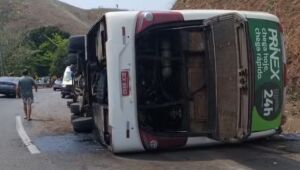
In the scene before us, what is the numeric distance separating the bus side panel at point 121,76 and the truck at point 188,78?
2 centimetres

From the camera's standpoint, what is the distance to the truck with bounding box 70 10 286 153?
30.2 ft

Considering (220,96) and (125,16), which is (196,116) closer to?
(220,96)

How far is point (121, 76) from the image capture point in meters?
9.83

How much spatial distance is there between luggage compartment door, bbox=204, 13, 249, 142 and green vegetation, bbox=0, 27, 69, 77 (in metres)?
65.2

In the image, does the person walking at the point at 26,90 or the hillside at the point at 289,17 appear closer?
the hillside at the point at 289,17

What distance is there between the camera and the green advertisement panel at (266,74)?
9250 mm

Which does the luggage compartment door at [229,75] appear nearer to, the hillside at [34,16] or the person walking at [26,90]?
the person walking at [26,90]

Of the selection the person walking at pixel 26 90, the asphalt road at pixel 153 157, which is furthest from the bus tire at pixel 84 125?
the person walking at pixel 26 90

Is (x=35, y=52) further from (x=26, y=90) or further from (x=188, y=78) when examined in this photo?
(x=188, y=78)

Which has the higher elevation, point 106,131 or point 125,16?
point 125,16

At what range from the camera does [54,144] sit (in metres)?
12.1

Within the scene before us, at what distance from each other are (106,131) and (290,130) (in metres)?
4.15

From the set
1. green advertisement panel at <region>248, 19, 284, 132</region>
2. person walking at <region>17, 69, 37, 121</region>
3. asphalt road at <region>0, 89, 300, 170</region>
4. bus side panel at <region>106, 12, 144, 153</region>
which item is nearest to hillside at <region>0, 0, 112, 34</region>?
person walking at <region>17, 69, 37, 121</region>

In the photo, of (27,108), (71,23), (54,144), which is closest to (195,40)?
(54,144)
